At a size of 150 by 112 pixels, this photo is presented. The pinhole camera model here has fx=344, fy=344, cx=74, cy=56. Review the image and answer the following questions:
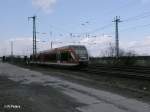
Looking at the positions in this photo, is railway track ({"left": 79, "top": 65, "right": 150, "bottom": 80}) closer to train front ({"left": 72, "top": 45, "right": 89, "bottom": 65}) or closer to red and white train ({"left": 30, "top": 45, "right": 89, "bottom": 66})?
train front ({"left": 72, "top": 45, "right": 89, "bottom": 65})

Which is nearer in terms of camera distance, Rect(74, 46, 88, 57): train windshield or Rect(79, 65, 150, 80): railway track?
Rect(79, 65, 150, 80): railway track

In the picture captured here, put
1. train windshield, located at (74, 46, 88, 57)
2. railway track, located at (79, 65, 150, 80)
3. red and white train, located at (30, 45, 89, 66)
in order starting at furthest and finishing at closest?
train windshield, located at (74, 46, 88, 57)
red and white train, located at (30, 45, 89, 66)
railway track, located at (79, 65, 150, 80)

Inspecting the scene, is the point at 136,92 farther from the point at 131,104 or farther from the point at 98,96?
the point at 131,104

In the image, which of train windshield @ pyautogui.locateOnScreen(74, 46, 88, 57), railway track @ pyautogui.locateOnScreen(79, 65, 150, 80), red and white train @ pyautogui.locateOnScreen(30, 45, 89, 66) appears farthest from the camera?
train windshield @ pyautogui.locateOnScreen(74, 46, 88, 57)

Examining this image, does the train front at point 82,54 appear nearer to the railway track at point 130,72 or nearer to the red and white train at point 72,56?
the red and white train at point 72,56

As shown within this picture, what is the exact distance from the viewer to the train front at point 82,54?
37.8 meters

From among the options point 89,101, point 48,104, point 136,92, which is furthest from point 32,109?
point 136,92

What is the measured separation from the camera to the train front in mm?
37812

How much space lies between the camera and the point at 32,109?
1077cm

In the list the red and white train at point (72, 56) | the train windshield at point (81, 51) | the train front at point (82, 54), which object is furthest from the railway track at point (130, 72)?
the train windshield at point (81, 51)

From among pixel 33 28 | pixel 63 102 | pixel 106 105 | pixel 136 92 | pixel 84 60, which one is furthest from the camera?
pixel 33 28

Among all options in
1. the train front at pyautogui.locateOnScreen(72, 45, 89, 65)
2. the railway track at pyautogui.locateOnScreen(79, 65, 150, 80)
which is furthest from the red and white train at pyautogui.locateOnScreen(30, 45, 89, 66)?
the railway track at pyautogui.locateOnScreen(79, 65, 150, 80)

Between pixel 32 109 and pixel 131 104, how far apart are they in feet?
10.7

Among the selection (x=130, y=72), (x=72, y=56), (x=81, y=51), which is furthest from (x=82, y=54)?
(x=130, y=72)
